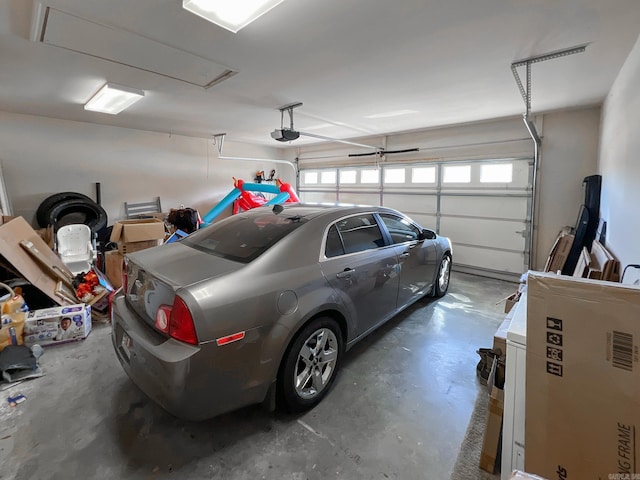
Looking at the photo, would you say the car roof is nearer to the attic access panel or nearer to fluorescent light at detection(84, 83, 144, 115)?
the attic access panel

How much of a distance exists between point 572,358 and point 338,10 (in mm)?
2204

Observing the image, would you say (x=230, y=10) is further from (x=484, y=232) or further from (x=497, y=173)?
(x=484, y=232)

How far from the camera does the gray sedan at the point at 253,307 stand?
5.07 feet

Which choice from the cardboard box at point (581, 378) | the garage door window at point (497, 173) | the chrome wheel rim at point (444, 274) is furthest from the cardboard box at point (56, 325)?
the garage door window at point (497, 173)

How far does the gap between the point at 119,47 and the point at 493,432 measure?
3723 mm

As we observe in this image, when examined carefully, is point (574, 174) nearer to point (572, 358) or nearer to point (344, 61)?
point (344, 61)

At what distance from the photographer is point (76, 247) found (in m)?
4.78

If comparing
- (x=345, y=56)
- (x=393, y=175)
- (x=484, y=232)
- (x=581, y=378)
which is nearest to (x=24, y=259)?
(x=345, y=56)

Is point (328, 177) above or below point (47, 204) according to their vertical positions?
above

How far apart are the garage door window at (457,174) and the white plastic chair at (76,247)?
6303 mm

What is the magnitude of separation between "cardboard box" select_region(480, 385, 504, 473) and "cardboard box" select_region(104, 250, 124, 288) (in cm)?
439

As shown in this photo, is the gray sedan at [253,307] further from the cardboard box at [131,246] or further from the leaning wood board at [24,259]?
the cardboard box at [131,246]

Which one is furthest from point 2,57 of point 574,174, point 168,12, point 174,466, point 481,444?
point 574,174

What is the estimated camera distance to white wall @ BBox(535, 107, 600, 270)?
4.43 meters
